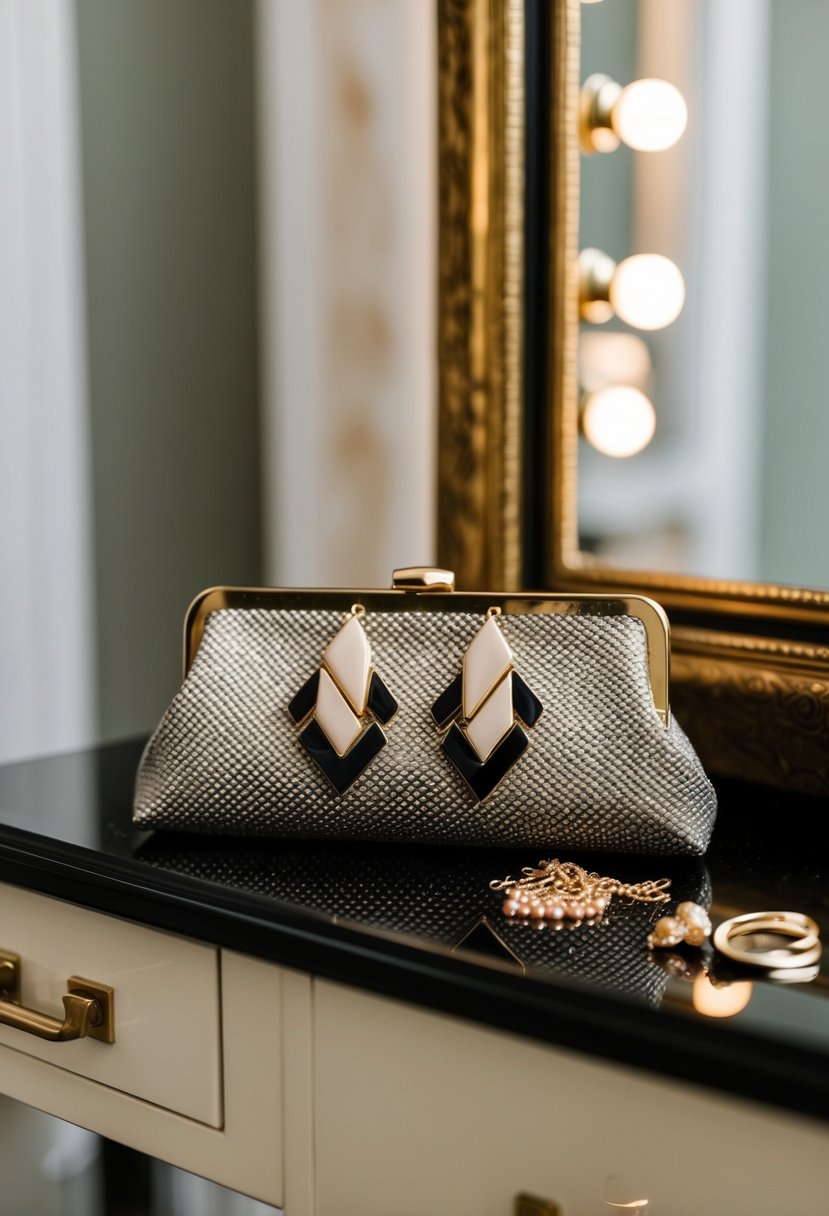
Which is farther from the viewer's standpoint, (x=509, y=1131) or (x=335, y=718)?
(x=335, y=718)

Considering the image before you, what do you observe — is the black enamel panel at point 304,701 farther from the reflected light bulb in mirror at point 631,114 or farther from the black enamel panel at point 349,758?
the reflected light bulb in mirror at point 631,114

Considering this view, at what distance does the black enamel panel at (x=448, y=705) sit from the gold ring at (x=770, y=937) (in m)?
0.14

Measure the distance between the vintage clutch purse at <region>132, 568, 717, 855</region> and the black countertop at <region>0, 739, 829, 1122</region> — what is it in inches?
0.8

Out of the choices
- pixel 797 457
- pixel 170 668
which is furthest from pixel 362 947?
pixel 170 668

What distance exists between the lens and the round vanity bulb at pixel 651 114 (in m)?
0.72

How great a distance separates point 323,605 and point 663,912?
212 mm

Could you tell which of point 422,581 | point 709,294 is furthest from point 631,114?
point 422,581

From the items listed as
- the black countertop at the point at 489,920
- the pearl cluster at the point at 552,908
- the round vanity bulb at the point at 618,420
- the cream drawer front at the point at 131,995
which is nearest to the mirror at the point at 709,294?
the round vanity bulb at the point at 618,420

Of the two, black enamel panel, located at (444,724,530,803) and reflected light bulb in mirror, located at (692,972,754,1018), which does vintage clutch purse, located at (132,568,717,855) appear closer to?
black enamel panel, located at (444,724,530,803)

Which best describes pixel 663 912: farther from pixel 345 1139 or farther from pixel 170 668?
pixel 170 668

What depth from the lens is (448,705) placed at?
0.56m

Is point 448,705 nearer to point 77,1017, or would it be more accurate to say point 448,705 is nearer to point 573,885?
point 573,885

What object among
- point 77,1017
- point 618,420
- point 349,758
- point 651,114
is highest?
point 651,114

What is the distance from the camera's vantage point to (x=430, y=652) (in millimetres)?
572
